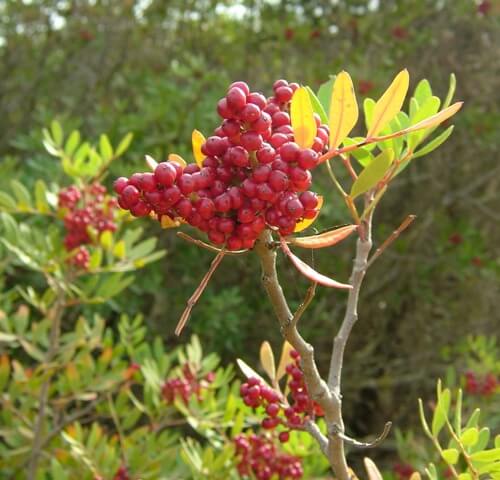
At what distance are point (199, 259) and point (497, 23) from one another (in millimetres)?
1564

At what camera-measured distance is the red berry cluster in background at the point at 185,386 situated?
1.46 metres

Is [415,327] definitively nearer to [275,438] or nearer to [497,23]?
[497,23]

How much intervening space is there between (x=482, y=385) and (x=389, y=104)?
1.47 m

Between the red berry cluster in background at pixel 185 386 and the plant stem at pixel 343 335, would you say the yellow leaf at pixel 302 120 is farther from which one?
the red berry cluster in background at pixel 185 386

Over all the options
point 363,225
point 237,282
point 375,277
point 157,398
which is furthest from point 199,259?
point 363,225

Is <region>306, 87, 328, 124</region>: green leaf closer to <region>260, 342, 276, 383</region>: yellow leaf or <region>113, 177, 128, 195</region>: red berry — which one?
<region>113, 177, 128, 195</region>: red berry

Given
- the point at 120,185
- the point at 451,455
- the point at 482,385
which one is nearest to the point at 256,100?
the point at 120,185

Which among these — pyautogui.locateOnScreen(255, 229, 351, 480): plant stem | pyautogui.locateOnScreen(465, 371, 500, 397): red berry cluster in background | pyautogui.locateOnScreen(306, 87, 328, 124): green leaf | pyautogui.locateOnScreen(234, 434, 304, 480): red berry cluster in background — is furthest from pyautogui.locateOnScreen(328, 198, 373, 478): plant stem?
pyautogui.locateOnScreen(465, 371, 500, 397): red berry cluster in background

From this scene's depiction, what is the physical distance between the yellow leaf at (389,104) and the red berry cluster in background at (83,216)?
895mm

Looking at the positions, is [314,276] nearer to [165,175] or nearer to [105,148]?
[165,175]

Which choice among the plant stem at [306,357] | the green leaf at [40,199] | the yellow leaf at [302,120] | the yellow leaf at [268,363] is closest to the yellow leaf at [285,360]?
the yellow leaf at [268,363]

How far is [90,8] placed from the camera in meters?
3.86

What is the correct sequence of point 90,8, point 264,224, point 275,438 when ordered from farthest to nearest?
point 90,8 < point 275,438 < point 264,224

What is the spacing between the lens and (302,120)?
0.64m
